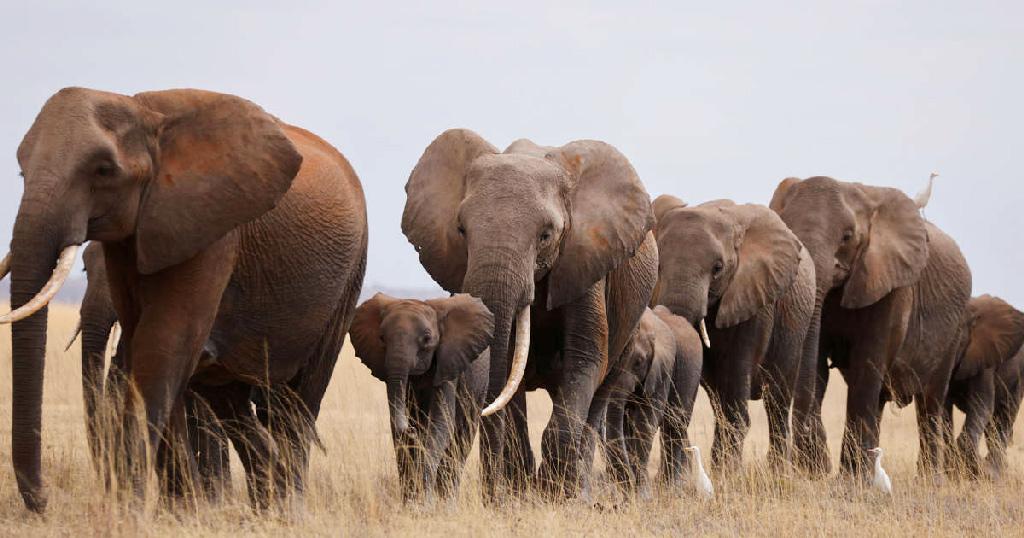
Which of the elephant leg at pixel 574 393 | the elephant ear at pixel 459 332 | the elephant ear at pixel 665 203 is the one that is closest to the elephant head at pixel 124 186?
the elephant ear at pixel 459 332

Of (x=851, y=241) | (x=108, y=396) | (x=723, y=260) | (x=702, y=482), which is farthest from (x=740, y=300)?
(x=108, y=396)

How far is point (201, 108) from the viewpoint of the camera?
30.5 feet

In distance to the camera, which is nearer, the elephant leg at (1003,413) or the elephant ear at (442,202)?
the elephant ear at (442,202)

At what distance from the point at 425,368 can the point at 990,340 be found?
9086 millimetres

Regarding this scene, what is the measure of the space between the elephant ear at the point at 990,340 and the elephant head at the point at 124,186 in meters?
10.7

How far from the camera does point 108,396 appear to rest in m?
10.2

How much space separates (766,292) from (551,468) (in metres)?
4.05

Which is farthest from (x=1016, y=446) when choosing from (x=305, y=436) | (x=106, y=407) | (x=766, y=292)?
(x=106, y=407)

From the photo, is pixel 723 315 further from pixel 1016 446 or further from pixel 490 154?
pixel 1016 446

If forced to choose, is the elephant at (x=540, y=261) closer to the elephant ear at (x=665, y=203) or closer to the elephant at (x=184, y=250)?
the elephant at (x=184, y=250)

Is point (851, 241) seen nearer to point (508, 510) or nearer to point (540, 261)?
point (540, 261)

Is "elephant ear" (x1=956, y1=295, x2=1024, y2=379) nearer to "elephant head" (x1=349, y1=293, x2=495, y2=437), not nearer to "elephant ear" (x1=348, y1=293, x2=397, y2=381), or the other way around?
"elephant head" (x1=349, y1=293, x2=495, y2=437)

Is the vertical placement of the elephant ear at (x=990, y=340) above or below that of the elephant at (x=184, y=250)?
below

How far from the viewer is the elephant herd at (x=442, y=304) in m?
8.94
